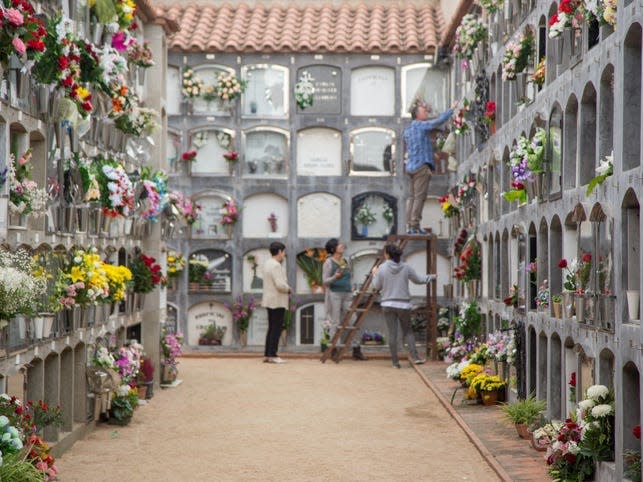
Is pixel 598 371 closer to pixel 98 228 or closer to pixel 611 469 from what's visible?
pixel 611 469

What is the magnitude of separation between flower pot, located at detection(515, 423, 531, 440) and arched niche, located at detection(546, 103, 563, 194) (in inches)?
68.7

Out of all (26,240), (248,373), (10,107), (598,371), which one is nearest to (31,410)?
(26,240)

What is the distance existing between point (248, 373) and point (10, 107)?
7698 mm

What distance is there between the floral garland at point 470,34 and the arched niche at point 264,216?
4810 millimetres

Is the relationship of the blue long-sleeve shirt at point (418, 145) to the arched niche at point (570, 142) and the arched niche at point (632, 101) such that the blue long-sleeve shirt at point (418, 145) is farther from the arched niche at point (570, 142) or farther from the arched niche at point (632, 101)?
the arched niche at point (632, 101)

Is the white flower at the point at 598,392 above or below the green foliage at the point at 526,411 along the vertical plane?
above

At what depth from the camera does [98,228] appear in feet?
32.1

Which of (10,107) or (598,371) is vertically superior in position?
(10,107)

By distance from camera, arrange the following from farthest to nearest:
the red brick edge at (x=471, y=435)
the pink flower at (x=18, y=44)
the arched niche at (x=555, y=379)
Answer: the arched niche at (x=555, y=379), the red brick edge at (x=471, y=435), the pink flower at (x=18, y=44)

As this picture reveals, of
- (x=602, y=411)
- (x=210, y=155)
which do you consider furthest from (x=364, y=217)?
(x=602, y=411)

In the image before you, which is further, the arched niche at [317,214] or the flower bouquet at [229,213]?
the arched niche at [317,214]

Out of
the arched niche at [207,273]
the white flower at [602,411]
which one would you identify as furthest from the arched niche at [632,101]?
the arched niche at [207,273]

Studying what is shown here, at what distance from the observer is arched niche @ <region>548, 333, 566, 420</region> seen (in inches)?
334

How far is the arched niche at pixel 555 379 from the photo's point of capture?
8477 millimetres
